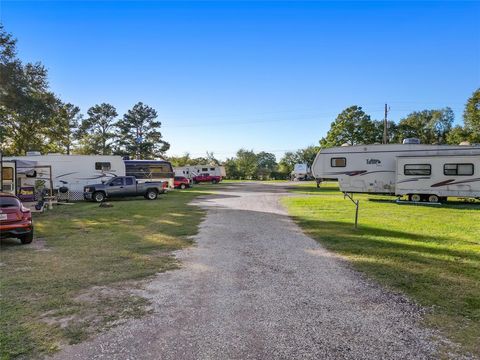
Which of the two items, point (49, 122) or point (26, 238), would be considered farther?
point (49, 122)

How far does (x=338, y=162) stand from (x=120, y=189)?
1289 cm

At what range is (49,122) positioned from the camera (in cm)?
2706

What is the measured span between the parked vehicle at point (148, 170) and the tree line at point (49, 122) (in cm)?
676

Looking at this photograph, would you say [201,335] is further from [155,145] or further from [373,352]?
[155,145]

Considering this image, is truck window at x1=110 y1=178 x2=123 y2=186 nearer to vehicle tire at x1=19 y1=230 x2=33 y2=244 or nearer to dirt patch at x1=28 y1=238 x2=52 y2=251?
dirt patch at x1=28 y1=238 x2=52 y2=251

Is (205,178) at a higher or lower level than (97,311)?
higher

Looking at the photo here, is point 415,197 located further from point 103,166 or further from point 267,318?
point 103,166

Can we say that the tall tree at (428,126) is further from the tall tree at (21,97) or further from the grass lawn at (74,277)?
the grass lawn at (74,277)

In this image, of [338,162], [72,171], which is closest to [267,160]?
[338,162]

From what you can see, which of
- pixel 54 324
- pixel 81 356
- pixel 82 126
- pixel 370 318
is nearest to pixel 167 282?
pixel 54 324

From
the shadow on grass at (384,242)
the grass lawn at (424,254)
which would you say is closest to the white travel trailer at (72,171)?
the grass lawn at (424,254)

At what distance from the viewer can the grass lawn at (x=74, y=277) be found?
3.72 m

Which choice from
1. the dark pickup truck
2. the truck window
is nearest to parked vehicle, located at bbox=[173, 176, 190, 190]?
the dark pickup truck

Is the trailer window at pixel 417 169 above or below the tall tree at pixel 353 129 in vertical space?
below
